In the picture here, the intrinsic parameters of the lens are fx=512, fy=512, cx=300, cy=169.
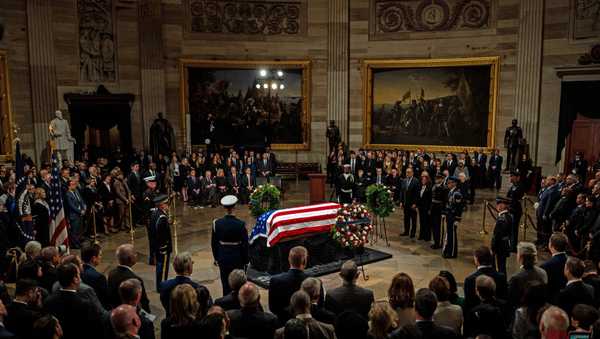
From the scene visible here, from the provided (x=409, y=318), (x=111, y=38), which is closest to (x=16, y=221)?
(x=409, y=318)

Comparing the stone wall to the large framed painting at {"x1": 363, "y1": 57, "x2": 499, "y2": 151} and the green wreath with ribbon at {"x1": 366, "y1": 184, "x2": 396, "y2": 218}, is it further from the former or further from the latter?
the green wreath with ribbon at {"x1": 366, "y1": 184, "x2": 396, "y2": 218}

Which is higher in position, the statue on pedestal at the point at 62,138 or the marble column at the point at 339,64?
the marble column at the point at 339,64

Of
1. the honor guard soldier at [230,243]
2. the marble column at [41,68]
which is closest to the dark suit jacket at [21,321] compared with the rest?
the honor guard soldier at [230,243]

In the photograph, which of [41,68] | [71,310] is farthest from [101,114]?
[71,310]

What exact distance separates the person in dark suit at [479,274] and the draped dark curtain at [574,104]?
13.8m

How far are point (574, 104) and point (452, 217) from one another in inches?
382

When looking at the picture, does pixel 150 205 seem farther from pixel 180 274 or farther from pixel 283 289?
pixel 283 289

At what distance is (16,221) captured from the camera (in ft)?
30.6

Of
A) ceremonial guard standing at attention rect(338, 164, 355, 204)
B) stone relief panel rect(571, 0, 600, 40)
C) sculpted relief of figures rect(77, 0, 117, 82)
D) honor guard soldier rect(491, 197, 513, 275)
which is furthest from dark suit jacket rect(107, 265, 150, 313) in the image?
stone relief panel rect(571, 0, 600, 40)

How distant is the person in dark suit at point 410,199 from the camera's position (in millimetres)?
11878

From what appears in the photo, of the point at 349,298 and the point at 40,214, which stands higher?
the point at 349,298

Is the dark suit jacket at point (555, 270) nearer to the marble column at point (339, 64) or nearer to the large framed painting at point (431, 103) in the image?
the large framed painting at point (431, 103)

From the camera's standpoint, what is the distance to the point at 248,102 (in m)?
20.8

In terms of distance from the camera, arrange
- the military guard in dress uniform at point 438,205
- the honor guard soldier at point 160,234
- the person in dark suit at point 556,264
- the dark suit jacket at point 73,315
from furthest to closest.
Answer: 1. the military guard in dress uniform at point 438,205
2. the honor guard soldier at point 160,234
3. the person in dark suit at point 556,264
4. the dark suit jacket at point 73,315
